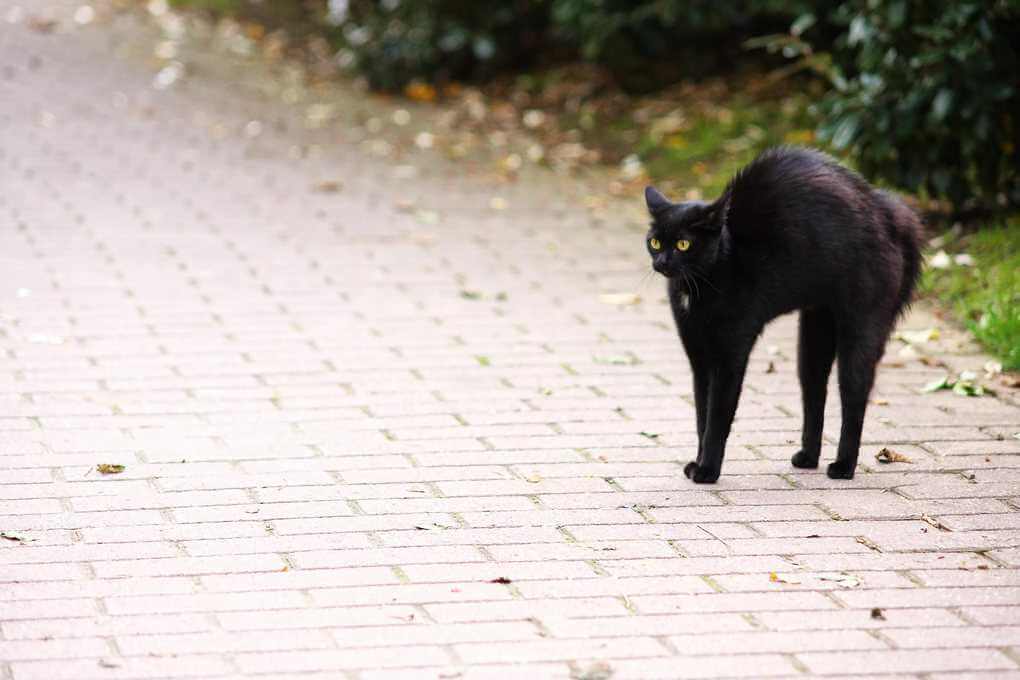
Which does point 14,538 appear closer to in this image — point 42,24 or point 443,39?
point 443,39

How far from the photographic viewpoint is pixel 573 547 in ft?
14.3

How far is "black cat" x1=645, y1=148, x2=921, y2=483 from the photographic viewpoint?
4723 mm

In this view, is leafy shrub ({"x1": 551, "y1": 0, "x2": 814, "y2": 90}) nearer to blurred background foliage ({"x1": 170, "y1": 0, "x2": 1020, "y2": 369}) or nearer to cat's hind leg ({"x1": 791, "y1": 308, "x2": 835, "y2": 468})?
blurred background foliage ({"x1": 170, "y1": 0, "x2": 1020, "y2": 369})

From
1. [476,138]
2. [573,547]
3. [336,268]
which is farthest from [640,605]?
[476,138]

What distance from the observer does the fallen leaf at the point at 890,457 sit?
16.9 ft

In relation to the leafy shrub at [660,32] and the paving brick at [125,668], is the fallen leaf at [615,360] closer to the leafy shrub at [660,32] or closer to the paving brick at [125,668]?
the paving brick at [125,668]

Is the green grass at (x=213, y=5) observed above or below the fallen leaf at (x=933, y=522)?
below

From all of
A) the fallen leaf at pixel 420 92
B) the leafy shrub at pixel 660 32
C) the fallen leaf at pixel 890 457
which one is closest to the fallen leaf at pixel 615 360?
the fallen leaf at pixel 890 457

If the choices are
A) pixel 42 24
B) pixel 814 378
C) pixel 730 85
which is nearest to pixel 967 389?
pixel 814 378

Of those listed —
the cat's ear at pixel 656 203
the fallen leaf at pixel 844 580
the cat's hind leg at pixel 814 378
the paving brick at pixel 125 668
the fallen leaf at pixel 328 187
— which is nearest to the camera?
the paving brick at pixel 125 668

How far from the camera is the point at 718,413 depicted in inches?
189

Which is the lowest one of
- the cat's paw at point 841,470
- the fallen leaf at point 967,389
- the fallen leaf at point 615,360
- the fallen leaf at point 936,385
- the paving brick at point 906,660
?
the fallen leaf at point 615,360

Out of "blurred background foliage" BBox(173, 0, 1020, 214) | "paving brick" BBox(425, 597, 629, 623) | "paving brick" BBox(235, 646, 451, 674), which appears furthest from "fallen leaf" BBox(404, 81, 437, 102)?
"paving brick" BBox(235, 646, 451, 674)

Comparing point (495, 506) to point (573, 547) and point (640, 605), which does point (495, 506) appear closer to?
point (573, 547)
